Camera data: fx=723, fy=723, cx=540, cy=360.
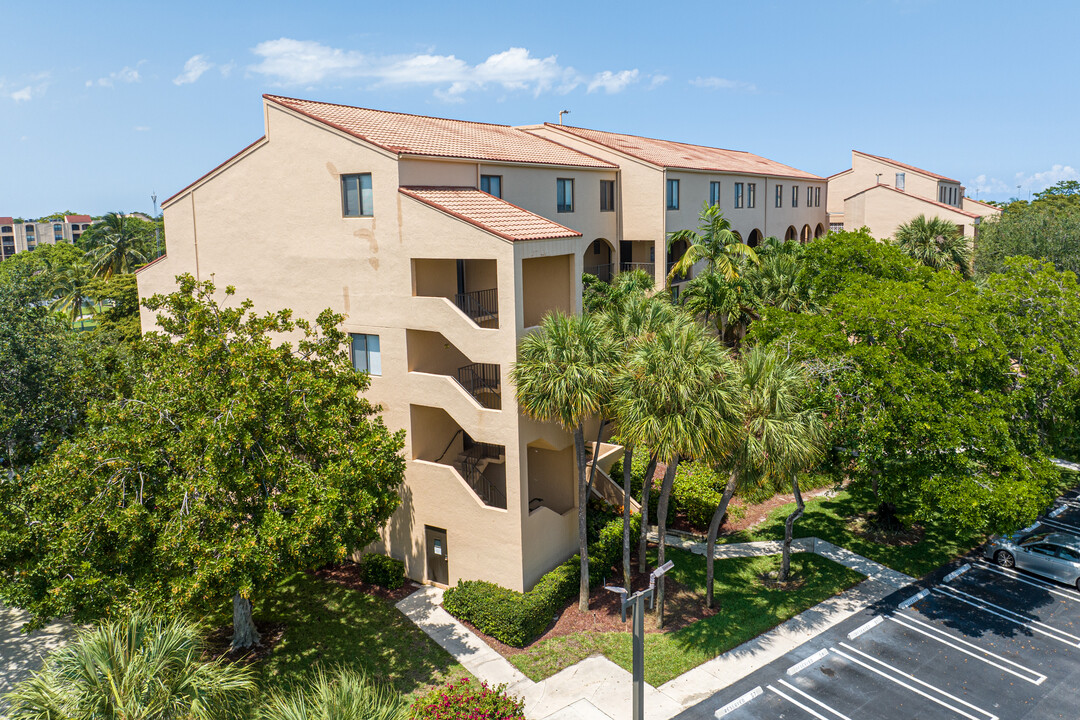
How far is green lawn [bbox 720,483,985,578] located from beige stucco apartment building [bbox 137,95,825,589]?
6488 mm

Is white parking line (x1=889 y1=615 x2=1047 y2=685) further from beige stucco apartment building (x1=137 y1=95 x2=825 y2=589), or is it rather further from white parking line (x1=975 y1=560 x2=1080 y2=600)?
beige stucco apartment building (x1=137 y1=95 x2=825 y2=589)

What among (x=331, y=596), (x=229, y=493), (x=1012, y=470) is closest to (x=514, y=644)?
(x=331, y=596)

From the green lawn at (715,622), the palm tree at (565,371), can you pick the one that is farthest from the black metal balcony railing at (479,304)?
the green lawn at (715,622)

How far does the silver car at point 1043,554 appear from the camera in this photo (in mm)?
22875

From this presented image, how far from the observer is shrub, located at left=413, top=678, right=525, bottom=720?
1461cm

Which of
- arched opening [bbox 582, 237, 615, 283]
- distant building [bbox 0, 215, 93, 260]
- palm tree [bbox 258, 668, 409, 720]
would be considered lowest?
palm tree [bbox 258, 668, 409, 720]

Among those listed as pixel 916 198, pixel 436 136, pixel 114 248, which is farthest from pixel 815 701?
pixel 114 248

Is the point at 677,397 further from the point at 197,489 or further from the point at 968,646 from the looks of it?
the point at 197,489

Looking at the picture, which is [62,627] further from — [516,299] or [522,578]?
[516,299]

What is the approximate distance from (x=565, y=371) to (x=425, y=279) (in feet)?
20.6

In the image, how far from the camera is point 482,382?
24.1 meters

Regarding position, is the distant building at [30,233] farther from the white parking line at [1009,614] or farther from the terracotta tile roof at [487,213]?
the white parking line at [1009,614]

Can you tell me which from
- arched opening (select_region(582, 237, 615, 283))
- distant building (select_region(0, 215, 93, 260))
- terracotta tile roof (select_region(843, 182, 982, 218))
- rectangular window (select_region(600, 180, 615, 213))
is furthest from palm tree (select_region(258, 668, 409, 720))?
distant building (select_region(0, 215, 93, 260))

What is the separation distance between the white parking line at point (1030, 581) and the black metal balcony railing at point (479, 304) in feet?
60.4
